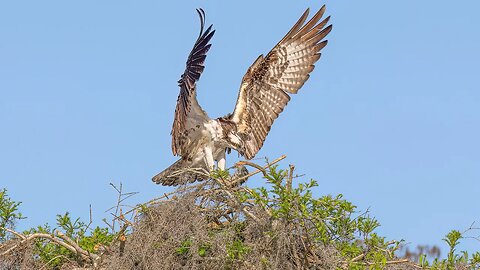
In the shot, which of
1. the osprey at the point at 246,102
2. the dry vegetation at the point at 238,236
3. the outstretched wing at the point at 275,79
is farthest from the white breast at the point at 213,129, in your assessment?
the dry vegetation at the point at 238,236

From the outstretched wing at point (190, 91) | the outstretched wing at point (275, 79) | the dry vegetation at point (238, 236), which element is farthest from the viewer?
the outstretched wing at point (275, 79)

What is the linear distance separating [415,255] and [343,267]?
133cm

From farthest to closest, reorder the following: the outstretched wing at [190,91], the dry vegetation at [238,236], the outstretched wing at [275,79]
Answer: the outstretched wing at [275,79]
the outstretched wing at [190,91]
the dry vegetation at [238,236]

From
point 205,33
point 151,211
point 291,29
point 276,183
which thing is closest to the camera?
→ point 276,183

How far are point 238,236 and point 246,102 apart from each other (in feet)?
13.3

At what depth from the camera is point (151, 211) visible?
689 centimetres

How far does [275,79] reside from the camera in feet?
35.9

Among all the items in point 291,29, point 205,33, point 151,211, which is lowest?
point 151,211

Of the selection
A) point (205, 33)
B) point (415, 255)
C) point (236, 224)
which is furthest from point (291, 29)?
point (236, 224)

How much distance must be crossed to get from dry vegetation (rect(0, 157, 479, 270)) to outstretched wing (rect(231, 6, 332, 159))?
316cm

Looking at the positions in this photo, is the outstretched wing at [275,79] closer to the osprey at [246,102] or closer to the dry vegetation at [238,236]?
the osprey at [246,102]

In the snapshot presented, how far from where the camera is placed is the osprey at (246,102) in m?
9.23

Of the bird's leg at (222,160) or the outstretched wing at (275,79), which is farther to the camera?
the outstretched wing at (275,79)

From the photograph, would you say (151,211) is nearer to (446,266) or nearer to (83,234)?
(83,234)
